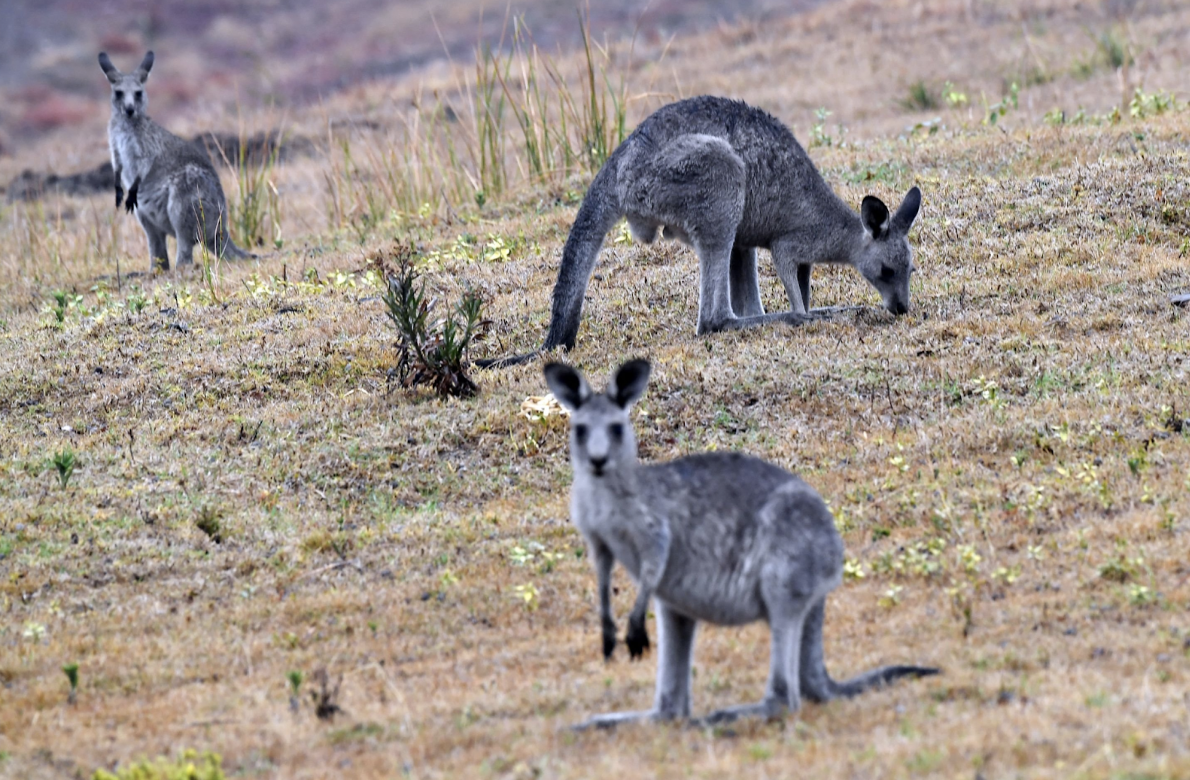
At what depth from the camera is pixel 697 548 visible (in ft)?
14.8

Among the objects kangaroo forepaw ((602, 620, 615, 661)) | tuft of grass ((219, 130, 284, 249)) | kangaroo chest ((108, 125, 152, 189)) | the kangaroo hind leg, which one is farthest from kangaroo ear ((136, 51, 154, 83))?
kangaroo forepaw ((602, 620, 615, 661))

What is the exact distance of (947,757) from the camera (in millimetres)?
4062

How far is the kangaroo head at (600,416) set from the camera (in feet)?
14.7

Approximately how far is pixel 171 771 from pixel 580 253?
16.9 feet

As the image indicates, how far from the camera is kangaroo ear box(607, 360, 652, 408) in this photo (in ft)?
15.4

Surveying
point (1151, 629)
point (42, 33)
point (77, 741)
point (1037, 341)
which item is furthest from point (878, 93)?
point (42, 33)

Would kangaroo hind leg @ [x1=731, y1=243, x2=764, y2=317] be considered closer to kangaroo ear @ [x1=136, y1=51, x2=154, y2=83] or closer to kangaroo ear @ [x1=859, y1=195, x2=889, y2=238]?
kangaroo ear @ [x1=859, y1=195, x2=889, y2=238]

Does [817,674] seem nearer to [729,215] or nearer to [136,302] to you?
[729,215]

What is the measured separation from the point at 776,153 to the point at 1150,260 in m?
2.63

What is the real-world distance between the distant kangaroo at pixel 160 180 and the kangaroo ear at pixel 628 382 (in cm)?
888

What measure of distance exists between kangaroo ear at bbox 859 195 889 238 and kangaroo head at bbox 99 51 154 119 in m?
7.53

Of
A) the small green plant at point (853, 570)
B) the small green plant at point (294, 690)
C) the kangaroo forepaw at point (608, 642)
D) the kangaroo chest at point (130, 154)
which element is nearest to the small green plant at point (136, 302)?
the kangaroo chest at point (130, 154)

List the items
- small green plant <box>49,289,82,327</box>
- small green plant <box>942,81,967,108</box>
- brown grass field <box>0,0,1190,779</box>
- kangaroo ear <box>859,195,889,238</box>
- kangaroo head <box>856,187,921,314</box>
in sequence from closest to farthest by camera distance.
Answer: brown grass field <box>0,0,1190,779</box>
kangaroo ear <box>859,195,889,238</box>
kangaroo head <box>856,187,921,314</box>
small green plant <box>49,289,82,327</box>
small green plant <box>942,81,967,108</box>

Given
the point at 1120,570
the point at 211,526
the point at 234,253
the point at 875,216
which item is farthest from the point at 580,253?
the point at 234,253
